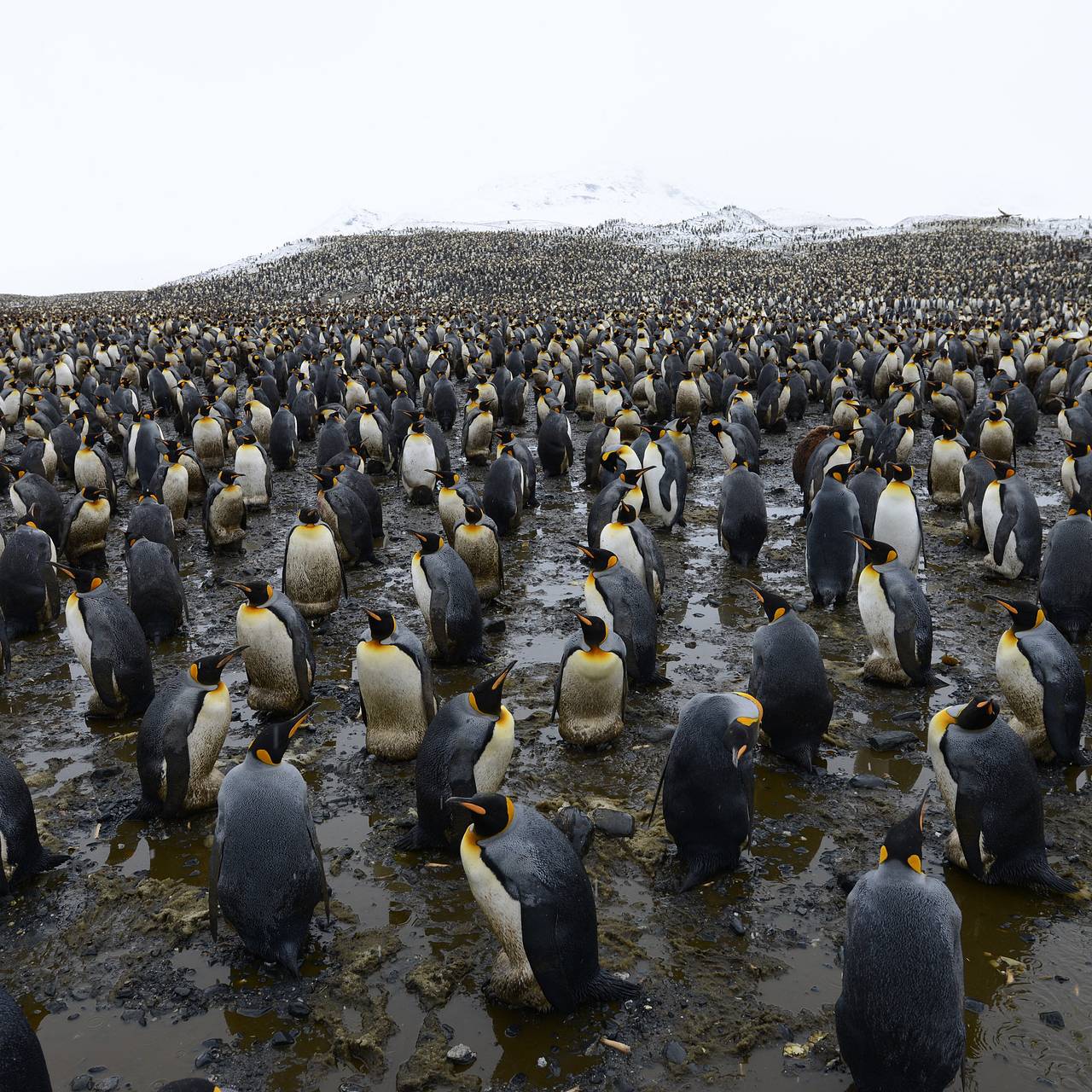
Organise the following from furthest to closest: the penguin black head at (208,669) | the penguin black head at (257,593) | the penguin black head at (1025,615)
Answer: the penguin black head at (257,593)
the penguin black head at (1025,615)
the penguin black head at (208,669)

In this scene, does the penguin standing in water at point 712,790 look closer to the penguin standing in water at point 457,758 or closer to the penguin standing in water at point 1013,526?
the penguin standing in water at point 457,758

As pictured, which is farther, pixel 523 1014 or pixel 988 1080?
pixel 523 1014

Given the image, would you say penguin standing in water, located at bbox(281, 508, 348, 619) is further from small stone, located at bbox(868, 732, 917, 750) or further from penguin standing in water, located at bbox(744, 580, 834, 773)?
small stone, located at bbox(868, 732, 917, 750)

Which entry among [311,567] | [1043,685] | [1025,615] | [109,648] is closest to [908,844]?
[1043,685]

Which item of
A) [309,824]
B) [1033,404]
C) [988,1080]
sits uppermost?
[1033,404]

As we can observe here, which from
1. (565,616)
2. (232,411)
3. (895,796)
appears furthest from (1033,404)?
(232,411)

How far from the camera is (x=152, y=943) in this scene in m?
3.97

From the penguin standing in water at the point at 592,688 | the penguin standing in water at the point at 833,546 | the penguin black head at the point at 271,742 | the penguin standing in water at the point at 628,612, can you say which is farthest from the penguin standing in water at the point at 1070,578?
the penguin black head at the point at 271,742

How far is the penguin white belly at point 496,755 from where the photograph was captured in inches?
175

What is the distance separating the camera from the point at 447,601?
6.59 metres

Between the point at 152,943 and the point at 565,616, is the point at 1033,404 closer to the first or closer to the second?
the point at 565,616

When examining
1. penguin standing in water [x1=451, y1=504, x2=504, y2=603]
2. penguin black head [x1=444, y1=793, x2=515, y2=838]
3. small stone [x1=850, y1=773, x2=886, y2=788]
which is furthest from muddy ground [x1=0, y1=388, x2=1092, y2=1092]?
penguin standing in water [x1=451, y1=504, x2=504, y2=603]

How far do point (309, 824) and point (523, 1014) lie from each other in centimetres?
120

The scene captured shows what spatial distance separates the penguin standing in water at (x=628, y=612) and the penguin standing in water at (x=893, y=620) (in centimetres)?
151
